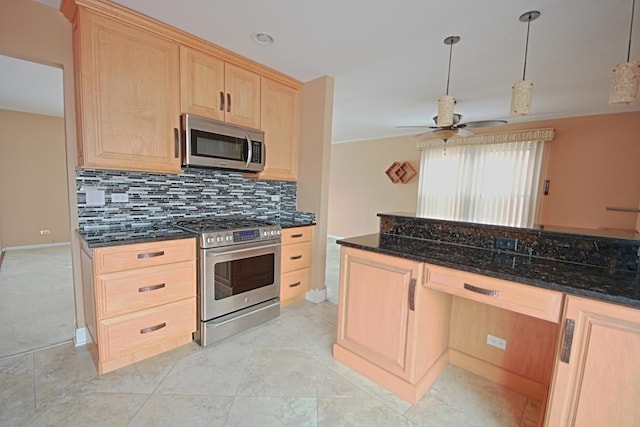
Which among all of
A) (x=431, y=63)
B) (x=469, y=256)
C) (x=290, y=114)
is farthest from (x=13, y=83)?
(x=469, y=256)

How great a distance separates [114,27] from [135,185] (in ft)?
3.78

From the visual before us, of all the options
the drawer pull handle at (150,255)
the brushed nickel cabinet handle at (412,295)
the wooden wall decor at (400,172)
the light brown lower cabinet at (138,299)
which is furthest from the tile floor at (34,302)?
the wooden wall decor at (400,172)

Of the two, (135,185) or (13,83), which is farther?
(13,83)

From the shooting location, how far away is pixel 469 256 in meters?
1.60

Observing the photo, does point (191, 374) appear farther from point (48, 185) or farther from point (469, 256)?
point (48, 185)

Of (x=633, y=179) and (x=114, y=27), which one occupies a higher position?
(x=114, y=27)

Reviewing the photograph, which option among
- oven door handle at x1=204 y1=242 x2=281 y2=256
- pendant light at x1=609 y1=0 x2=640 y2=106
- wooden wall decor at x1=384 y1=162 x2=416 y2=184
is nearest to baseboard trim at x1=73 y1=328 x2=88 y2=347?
oven door handle at x1=204 y1=242 x2=281 y2=256

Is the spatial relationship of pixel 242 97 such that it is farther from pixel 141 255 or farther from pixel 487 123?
pixel 487 123

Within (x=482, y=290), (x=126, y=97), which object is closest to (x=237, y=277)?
(x=126, y=97)

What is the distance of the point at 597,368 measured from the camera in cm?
110

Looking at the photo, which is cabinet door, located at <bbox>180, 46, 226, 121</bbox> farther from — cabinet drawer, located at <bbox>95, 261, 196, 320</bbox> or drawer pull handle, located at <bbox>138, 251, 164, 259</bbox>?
cabinet drawer, located at <bbox>95, 261, 196, 320</bbox>

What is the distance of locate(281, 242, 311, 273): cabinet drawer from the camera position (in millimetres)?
2858

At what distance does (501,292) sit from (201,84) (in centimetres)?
260

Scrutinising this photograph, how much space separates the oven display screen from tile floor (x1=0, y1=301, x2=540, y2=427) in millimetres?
856
